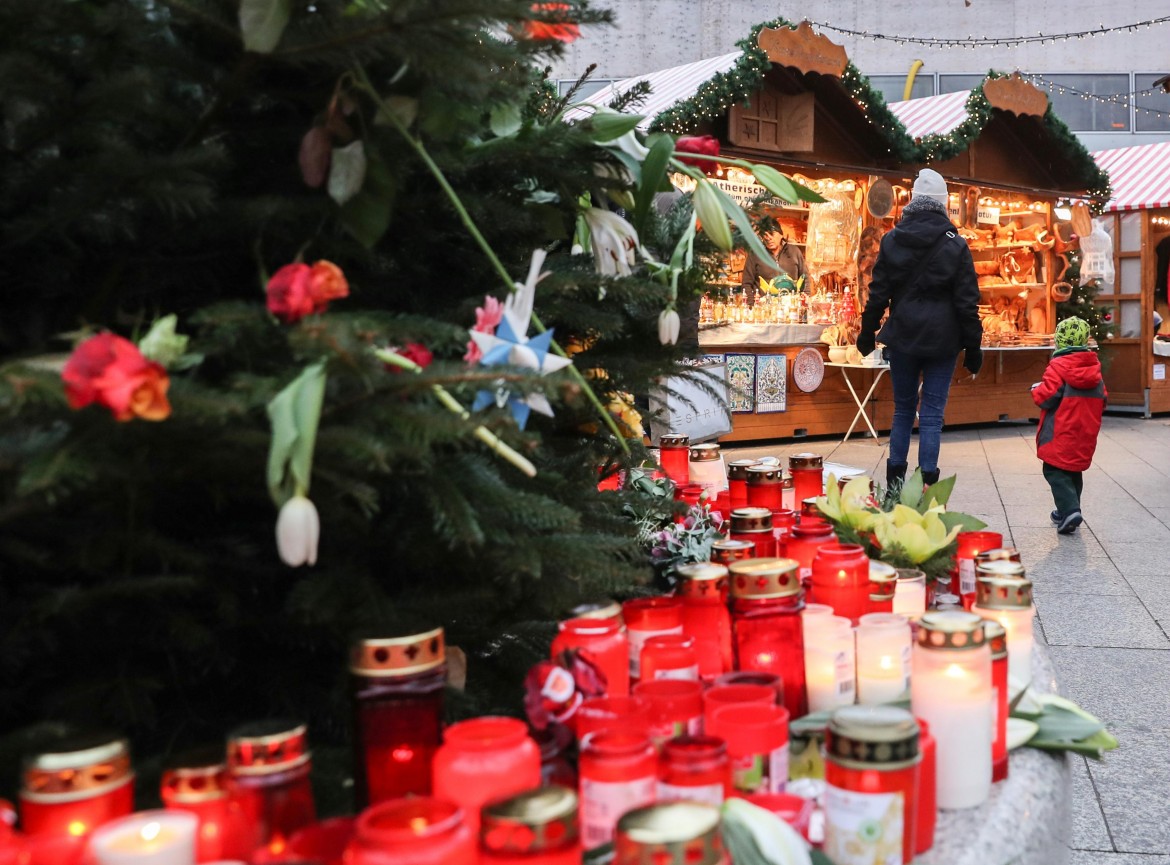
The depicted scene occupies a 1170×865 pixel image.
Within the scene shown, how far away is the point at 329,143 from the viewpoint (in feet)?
2.85

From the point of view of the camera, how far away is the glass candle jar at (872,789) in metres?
0.81

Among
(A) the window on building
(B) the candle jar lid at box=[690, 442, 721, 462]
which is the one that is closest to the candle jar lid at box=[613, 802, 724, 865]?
(B) the candle jar lid at box=[690, 442, 721, 462]

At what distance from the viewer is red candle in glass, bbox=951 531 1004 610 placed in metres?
1.69

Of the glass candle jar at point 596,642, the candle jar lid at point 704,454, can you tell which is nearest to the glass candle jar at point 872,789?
the glass candle jar at point 596,642

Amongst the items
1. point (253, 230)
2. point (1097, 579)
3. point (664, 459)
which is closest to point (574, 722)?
point (253, 230)

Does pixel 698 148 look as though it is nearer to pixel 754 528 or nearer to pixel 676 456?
pixel 754 528

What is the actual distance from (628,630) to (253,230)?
1.91 feet

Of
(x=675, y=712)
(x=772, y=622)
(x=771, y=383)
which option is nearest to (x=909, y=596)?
(x=772, y=622)

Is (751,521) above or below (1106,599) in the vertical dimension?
above

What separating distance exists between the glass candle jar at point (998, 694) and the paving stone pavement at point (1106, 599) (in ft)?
3.18

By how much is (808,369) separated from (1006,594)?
6.98 metres

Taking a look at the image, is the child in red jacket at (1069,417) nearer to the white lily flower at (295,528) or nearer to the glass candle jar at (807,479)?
the glass candle jar at (807,479)

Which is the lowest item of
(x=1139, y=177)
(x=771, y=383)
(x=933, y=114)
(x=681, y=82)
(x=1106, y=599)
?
(x=1106, y=599)

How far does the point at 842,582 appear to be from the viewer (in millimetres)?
1328
